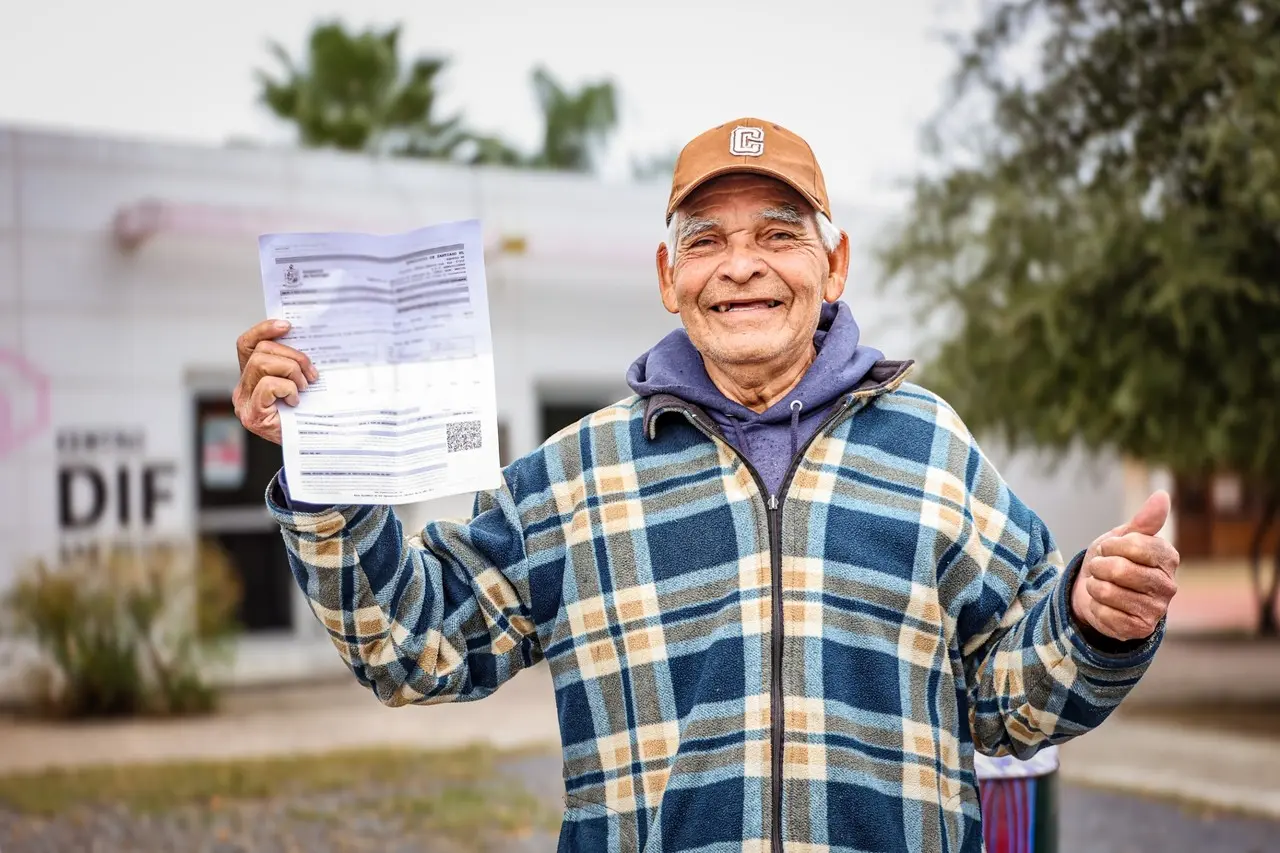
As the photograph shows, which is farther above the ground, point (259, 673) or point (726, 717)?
point (726, 717)

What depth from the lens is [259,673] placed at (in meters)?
13.3

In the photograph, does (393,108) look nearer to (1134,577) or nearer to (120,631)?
(120,631)

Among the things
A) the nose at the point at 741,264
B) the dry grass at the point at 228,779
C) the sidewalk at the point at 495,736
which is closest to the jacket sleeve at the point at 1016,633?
the nose at the point at 741,264

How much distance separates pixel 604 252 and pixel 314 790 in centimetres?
794

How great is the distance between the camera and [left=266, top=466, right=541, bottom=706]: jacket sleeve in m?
2.20

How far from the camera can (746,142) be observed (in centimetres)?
241

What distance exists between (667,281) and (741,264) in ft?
0.80

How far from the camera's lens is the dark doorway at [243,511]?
1344 cm

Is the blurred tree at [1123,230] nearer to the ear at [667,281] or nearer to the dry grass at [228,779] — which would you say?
the dry grass at [228,779]

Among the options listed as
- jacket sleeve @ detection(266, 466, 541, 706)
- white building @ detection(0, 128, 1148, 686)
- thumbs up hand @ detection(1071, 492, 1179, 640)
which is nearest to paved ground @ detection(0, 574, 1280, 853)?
white building @ detection(0, 128, 1148, 686)

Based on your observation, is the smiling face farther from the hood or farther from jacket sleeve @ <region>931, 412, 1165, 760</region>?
jacket sleeve @ <region>931, 412, 1165, 760</region>

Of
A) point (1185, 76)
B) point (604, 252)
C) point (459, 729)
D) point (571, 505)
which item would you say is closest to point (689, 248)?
point (571, 505)

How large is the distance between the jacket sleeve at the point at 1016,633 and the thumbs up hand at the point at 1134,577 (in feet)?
0.21

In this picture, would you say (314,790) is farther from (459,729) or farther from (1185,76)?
(1185,76)
